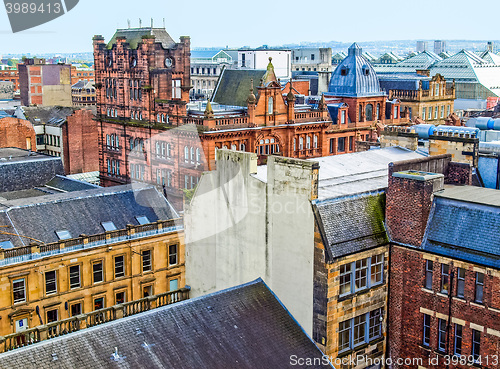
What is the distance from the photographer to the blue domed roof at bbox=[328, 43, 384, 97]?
92.6 m

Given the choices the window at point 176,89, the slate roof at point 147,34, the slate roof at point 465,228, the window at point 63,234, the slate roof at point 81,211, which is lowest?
the window at point 63,234

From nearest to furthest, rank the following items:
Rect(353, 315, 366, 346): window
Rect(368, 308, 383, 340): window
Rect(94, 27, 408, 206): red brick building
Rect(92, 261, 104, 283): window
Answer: Rect(353, 315, 366, 346): window → Rect(368, 308, 383, 340): window → Rect(92, 261, 104, 283): window → Rect(94, 27, 408, 206): red brick building

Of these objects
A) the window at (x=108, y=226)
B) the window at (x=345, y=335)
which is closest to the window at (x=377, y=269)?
the window at (x=345, y=335)

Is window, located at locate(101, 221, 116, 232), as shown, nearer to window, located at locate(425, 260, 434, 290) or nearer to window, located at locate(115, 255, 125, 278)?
window, located at locate(115, 255, 125, 278)

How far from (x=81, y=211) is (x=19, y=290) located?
887 cm

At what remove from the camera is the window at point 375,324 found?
1332 inches

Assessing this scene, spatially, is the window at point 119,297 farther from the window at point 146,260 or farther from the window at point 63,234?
the window at point 63,234

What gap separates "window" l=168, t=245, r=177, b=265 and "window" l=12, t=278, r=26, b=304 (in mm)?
12482

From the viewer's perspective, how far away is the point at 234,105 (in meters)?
87.5

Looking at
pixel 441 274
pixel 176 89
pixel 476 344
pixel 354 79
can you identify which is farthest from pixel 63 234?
pixel 354 79

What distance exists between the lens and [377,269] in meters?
33.6

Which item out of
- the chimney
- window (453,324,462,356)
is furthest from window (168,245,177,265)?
window (453,324,462,356)

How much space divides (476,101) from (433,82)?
27.4m

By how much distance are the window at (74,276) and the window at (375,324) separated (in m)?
24.5
